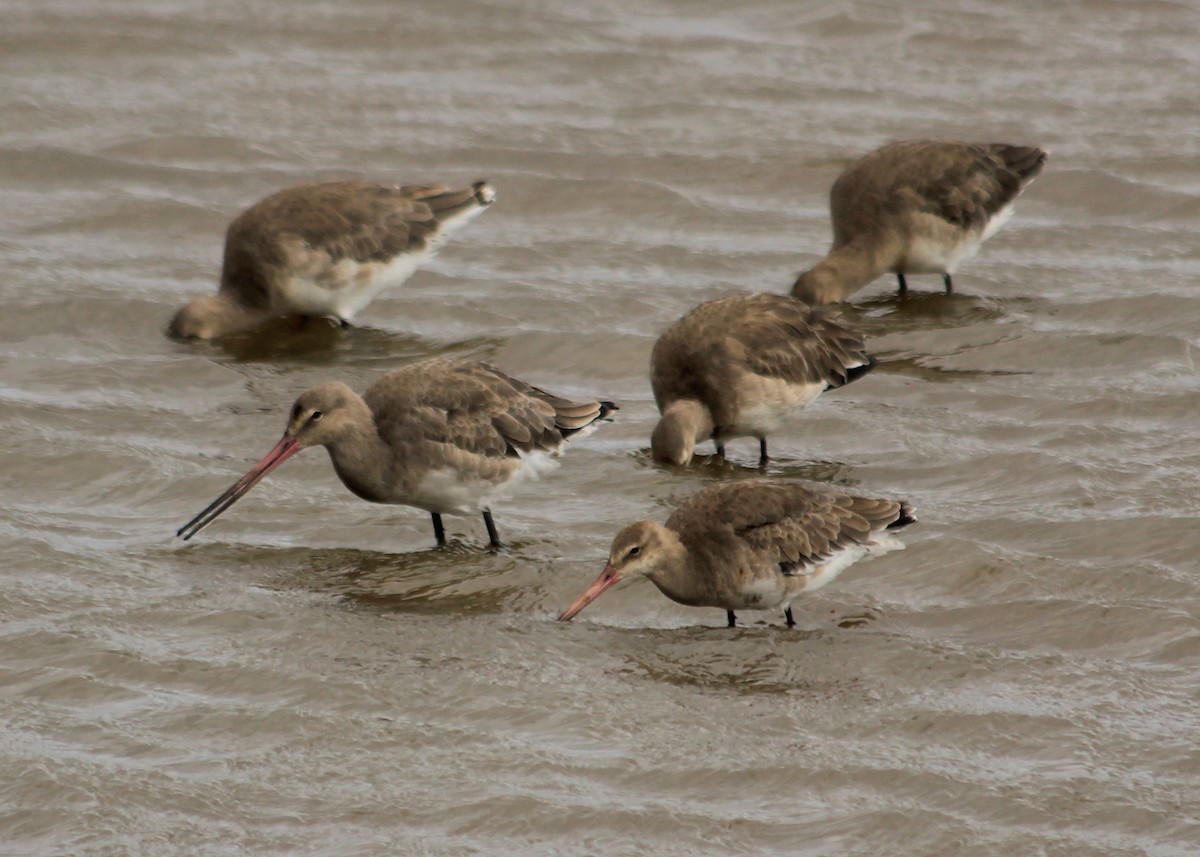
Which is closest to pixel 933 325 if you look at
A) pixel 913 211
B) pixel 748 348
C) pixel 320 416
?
pixel 913 211

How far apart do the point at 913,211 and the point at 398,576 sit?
4740mm

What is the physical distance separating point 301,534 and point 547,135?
573 centimetres

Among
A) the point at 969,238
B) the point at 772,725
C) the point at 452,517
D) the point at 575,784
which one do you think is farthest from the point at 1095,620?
the point at 969,238

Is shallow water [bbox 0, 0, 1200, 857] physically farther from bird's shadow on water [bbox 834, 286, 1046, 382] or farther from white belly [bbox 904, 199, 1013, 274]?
white belly [bbox 904, 199, 1013, 274]

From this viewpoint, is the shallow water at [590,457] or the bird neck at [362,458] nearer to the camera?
the shallow water at [590,457]

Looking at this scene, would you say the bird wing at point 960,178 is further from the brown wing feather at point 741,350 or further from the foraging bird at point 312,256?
the foraging bird at point 312,256

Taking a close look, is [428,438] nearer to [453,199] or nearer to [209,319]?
[209,319]

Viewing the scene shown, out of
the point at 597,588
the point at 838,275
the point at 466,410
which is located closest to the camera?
the point at 597,588

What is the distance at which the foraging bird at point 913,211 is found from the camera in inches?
448

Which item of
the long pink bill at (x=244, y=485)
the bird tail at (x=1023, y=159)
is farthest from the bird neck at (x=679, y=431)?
the bird tail at (x=1023, y=159)

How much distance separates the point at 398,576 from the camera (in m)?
7.87

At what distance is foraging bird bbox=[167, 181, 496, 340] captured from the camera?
35.8 feet

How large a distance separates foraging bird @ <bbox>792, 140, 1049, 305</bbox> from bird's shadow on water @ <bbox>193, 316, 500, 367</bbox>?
6.57 feet

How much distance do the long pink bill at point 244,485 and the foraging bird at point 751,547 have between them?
145 cm
